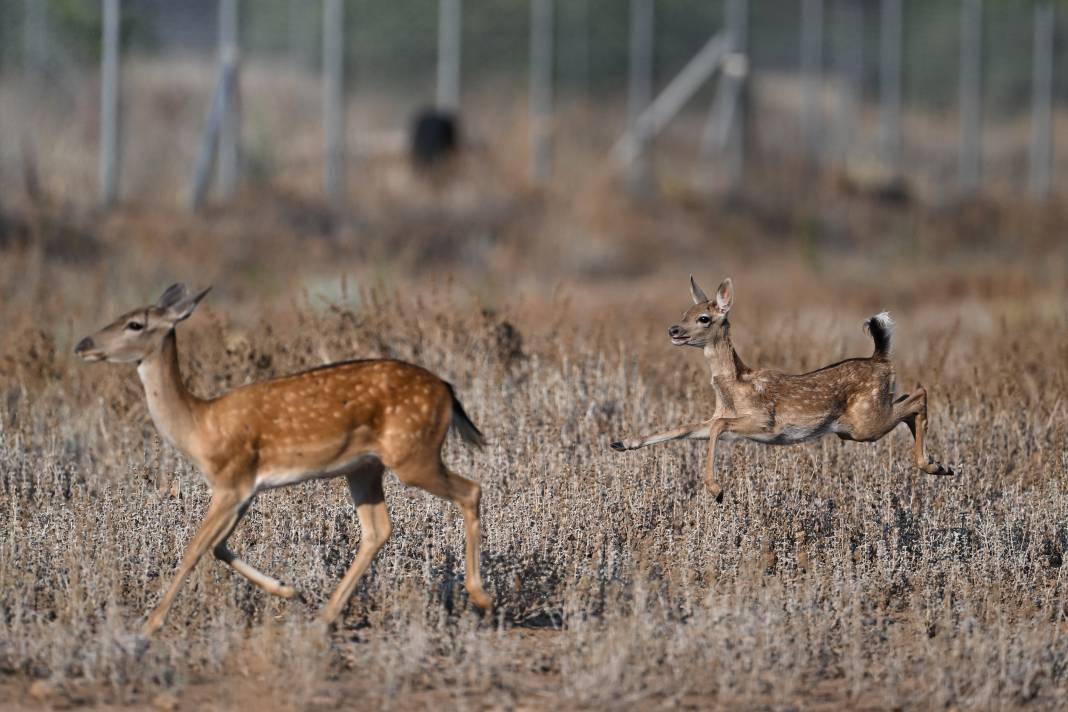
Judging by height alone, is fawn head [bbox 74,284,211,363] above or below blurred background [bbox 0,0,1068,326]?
below

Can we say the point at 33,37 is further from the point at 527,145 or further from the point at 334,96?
the point at 527,145

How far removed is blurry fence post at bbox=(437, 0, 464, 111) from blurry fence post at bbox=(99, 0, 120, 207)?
5.78m

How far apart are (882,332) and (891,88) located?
75.7 ft

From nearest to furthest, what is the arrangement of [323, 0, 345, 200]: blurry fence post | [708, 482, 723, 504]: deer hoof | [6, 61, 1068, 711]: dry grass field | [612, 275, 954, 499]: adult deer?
[6, 61, 1068, 711]: dry grass field
[708, 482, 723, 504]: deer hoof
[612, 275, 954, 499]: adult deer
[323, 0, 345, 200]: blurry fence post

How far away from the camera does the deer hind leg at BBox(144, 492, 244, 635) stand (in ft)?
23.2

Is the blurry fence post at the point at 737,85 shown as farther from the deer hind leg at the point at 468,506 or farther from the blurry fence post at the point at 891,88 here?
the deer hind leg at the point at 468,506

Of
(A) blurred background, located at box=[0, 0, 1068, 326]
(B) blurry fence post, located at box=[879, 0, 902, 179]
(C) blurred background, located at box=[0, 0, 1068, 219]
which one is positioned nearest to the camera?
(A) blurred background, located at box=[0, 0, 1068, 326]

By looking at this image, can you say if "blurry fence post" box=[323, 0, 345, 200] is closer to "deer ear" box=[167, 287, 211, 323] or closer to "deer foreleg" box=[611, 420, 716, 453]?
"deer foreleg" box=[611, 420, 716, 453]

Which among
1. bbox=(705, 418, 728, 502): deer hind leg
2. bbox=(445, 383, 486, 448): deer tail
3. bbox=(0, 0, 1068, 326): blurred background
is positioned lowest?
bbox=(705, 418, 728, 502): deer hind leg

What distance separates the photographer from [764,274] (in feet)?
76.7

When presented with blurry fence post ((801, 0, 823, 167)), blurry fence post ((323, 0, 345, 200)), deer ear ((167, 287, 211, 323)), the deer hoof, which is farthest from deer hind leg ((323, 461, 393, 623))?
→ blurry fence post ((801, 0, 823, 167))

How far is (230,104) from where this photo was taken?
21734 millimetres

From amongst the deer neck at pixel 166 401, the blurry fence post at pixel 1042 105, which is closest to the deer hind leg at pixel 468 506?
the deer neck at pixel 166 401

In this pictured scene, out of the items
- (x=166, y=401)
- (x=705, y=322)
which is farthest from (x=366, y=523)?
(x=705, y=322)
